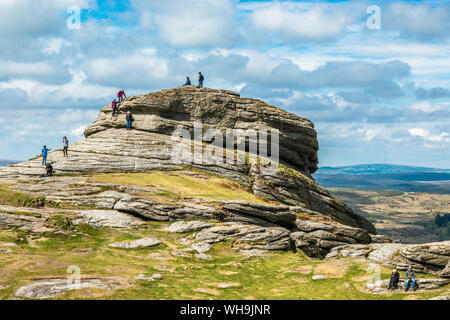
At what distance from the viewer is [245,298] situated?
27.0 metres

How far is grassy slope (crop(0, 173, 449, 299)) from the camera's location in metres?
27.0

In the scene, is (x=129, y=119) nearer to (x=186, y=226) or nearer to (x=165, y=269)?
(x=186, y=226)

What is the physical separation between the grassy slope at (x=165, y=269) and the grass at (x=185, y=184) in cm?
718

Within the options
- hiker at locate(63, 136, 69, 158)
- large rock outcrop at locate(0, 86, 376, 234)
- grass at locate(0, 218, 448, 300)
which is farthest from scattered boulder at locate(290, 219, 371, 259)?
hiker at locate(63, 136, 69, 158)

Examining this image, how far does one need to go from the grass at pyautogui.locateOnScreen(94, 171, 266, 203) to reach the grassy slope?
718cm

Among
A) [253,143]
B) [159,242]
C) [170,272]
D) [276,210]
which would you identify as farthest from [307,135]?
[170,272]

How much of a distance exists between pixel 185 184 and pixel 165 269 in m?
19.4

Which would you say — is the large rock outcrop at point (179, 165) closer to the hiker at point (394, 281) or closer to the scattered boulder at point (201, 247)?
the scattered boulder at point (201, 247)

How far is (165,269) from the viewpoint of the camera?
105ft

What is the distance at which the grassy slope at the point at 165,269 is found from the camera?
26972mm

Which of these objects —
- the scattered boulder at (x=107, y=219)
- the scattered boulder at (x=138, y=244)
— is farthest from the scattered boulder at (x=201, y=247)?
the scattered boulder at (x=107, y=219)

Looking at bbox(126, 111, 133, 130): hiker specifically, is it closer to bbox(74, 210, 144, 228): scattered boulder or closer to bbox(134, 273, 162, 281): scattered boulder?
bbox(74, 210, 144, 228): scattered boulder
